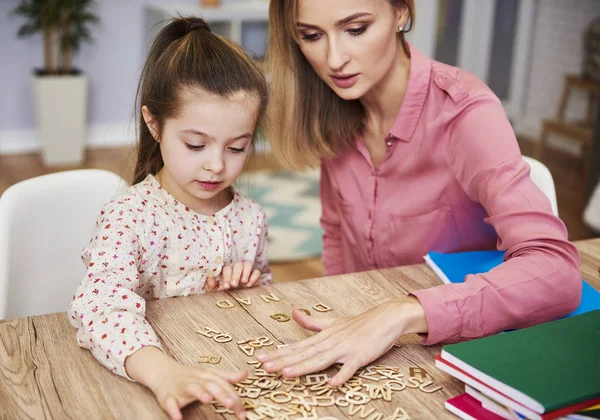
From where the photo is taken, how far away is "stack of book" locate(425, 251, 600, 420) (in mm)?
936

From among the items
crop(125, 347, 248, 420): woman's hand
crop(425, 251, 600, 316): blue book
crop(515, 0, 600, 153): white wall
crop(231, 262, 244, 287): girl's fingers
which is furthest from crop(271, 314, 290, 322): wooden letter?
crop(515, 0, 600, 153): white wall

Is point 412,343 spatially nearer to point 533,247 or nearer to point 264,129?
point 533,247

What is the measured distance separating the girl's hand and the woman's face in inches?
18.3

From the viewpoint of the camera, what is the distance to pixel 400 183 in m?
1.76

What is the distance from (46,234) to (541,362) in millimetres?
1045

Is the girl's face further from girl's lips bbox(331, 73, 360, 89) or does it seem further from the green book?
A: the green book

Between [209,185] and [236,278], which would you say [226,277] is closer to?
[236,278]

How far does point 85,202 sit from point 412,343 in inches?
32.5

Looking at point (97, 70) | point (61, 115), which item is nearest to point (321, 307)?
point (61, 115)

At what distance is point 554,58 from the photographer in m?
4.10

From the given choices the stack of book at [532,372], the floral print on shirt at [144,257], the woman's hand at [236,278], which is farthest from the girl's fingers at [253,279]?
the stack of book at [532,372]

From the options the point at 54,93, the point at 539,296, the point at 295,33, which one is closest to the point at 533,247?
the point at 539,296

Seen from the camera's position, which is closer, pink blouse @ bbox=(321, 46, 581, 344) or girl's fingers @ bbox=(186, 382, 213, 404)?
girl's fingers @ bbox=(186, 382, 213, 404)

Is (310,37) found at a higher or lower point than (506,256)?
higher
